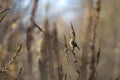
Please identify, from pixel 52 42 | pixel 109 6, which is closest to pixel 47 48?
pixel 52 42

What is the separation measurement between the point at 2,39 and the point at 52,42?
690mm

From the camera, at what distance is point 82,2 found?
46.8ft

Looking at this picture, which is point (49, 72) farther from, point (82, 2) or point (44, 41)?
point (82, 2)

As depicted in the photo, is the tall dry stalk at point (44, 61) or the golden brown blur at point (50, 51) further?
the tall dry stalk at point (44, 61)

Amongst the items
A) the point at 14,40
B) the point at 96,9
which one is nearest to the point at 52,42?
the point at 96,9

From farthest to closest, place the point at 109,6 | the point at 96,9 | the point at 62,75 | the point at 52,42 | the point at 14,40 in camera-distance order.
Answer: the point at 109,6, the point at 14,40, the point at 52,42, the point at 62,75, the point at 96,9

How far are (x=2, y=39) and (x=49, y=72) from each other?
2.71 feet

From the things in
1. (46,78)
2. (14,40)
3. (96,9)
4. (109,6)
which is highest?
(96,9)

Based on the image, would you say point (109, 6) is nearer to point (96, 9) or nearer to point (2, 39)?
point (2, 39)

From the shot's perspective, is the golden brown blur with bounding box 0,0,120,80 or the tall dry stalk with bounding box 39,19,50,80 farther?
the tall dry stalk with bounding box 39,19,50,80

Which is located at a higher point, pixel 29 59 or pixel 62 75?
pixel 62 75

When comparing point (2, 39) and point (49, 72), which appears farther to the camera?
point (2, 39)

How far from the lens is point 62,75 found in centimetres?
195

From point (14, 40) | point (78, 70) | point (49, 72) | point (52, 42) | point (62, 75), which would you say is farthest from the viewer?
point (14, 40)
